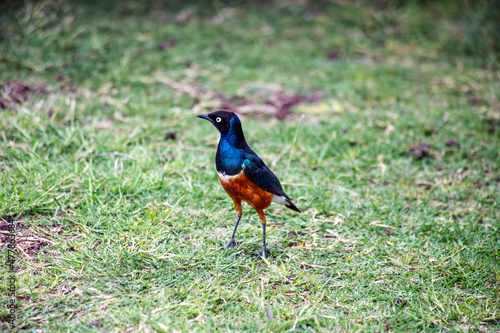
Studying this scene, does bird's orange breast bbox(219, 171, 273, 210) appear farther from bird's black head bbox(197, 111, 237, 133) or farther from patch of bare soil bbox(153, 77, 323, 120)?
patch of bare soil bbox(153, 77, 323, 120)

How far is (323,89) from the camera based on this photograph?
20.6ft

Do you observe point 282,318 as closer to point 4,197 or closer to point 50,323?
point 50,323

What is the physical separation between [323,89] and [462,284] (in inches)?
152

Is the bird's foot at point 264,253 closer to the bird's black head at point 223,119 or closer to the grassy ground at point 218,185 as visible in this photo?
the grassy ground at point 218,185

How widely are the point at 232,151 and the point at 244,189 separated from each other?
0.27 meters

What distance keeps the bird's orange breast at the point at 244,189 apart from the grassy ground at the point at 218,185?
41cm

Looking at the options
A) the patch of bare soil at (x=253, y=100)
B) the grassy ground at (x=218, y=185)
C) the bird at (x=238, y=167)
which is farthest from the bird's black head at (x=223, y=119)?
the patch of bare soil at (x=253, y=100)

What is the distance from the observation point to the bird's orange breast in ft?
9.82

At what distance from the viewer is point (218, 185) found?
156 inches

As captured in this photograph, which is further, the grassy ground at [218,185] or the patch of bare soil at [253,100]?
the patch of bare soil at [253,100]

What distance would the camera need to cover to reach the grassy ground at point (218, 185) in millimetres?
2682

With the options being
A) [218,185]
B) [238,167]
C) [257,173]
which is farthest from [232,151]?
[218,185]

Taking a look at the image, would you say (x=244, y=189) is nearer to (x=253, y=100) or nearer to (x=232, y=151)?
(x=232, y=151)

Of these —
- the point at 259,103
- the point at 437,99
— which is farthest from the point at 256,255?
the point at 437,99
